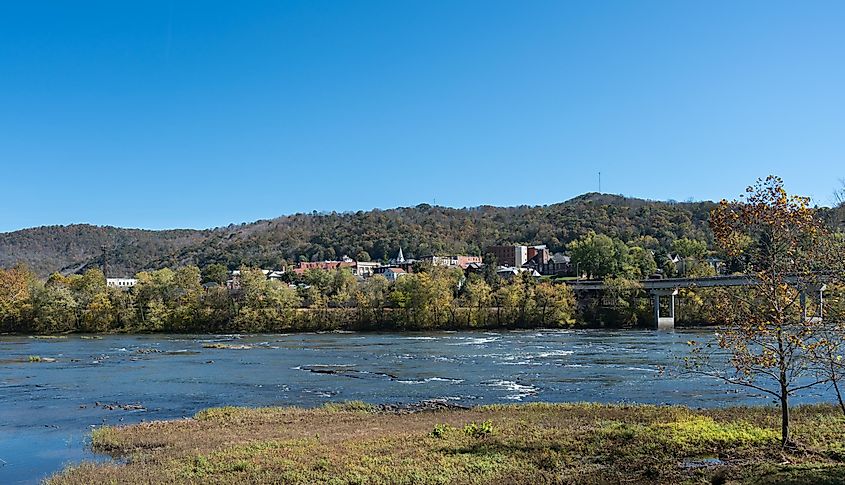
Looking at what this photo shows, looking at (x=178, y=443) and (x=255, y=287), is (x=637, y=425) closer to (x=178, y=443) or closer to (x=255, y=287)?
(x=178, y=443)

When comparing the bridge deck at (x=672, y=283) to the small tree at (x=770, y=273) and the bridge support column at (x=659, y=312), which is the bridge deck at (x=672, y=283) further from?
the small tree at (x=770, y=273)

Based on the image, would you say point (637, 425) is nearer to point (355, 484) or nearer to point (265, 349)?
point (355, 484)

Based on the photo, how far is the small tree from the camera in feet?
57.1

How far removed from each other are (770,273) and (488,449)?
333 inches

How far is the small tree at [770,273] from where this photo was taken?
57.1 ft

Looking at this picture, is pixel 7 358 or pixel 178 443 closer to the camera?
pixel 178 443

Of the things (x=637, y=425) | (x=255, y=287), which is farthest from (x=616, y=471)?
(x=255, y=287)

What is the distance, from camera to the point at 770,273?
1805 cm

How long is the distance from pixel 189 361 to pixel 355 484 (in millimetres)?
46573

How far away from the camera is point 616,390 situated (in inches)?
1414

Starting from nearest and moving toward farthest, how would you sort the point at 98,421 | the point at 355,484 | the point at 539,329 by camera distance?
the point at 355,484 → the point at 98,421 → the point at 539,329

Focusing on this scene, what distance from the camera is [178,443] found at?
2239 cm

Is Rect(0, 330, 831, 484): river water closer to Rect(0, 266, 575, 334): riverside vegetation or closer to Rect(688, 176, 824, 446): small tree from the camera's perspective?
Rect(688, 176, 824, 446): small tree

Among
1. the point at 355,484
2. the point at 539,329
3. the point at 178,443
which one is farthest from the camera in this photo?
the point at 539,329
